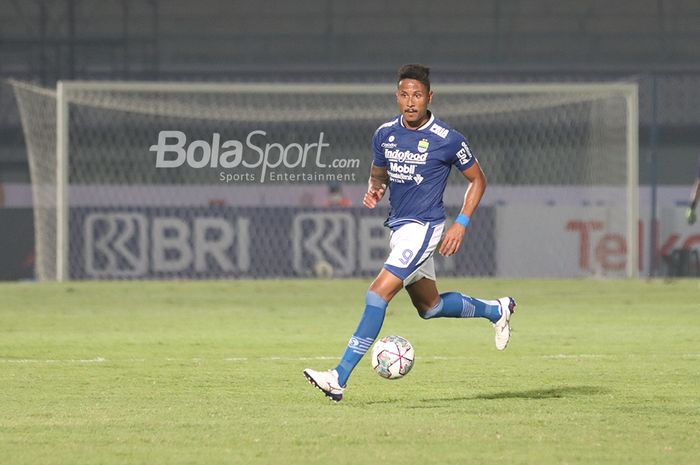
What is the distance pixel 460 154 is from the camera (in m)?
8.23

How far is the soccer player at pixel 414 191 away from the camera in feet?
26.2

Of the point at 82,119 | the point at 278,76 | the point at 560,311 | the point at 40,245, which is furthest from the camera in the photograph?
the point at 278,76

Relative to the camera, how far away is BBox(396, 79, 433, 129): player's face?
8.02m

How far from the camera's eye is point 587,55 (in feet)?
123

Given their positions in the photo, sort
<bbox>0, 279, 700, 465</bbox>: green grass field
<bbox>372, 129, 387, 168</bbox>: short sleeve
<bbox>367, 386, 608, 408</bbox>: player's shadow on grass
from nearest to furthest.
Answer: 1. <bbox>0, 279, 700, 465</bbox>: green grass field
2. <bbox>367, 386, 608, 408</bbox>: player's shadow on grass
3. <bbox>372, 129, 387, 168</bbox>: short sleeve

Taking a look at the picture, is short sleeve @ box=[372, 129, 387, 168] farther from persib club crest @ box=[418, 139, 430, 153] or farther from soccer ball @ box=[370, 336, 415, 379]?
soccer ball @ box=[370, 336, 415, 379]

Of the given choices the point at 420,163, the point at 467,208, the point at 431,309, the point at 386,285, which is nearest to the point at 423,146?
the point at 420,163

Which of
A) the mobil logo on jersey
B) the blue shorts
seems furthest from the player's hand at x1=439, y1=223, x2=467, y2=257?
the mobil logo on jersey

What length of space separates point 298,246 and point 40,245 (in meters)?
4.09

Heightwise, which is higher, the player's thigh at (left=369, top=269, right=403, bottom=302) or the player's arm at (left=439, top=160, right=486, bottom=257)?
A: the player's arm at (left=439, top=160, right=486, bottom=257)

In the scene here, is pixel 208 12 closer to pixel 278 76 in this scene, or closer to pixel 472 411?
pixel 278 76

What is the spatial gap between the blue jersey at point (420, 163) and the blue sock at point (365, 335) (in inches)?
23.2

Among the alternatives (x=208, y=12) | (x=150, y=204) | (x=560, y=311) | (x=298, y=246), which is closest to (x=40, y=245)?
(x=150, y=204)

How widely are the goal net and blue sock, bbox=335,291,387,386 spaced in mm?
13539
